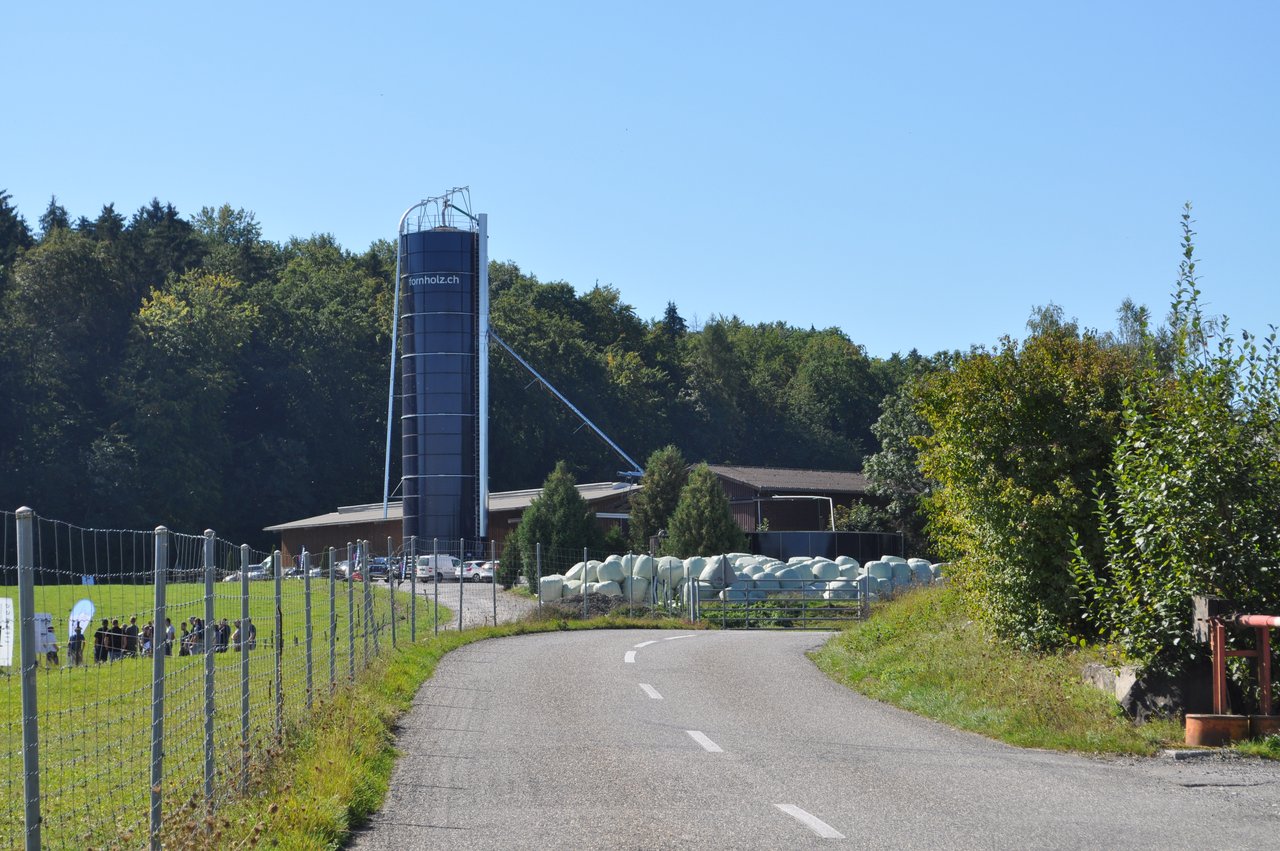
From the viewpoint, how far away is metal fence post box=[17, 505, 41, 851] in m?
5.77

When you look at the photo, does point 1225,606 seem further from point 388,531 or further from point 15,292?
point 15,292

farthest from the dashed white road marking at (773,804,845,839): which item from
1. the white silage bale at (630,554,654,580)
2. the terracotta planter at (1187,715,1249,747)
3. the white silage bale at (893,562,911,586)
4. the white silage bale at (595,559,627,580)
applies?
the white silage bale at (893,562,911,586)

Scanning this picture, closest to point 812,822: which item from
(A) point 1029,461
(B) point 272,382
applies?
(A) point 1029,461

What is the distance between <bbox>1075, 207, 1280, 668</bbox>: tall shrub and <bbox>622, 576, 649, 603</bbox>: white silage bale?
93.1 ft

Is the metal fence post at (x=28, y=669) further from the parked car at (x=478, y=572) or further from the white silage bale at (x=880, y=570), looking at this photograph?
the parked car at (x=478, y=572)

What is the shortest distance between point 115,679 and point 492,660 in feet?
29.2

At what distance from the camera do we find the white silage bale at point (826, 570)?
153 ft

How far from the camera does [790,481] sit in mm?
78125

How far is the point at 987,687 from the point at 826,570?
31514mm

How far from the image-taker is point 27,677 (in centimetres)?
581

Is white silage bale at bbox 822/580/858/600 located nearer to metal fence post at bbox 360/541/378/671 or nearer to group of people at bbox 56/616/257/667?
metal fence post at bbox 360/541/378/671

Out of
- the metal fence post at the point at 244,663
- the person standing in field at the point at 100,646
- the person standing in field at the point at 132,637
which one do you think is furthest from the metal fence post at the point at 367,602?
the metal fence post at the point at 244,663

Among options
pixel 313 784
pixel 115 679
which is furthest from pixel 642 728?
pixel 115 679

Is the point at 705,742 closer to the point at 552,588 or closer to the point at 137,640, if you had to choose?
the point at 137,640
